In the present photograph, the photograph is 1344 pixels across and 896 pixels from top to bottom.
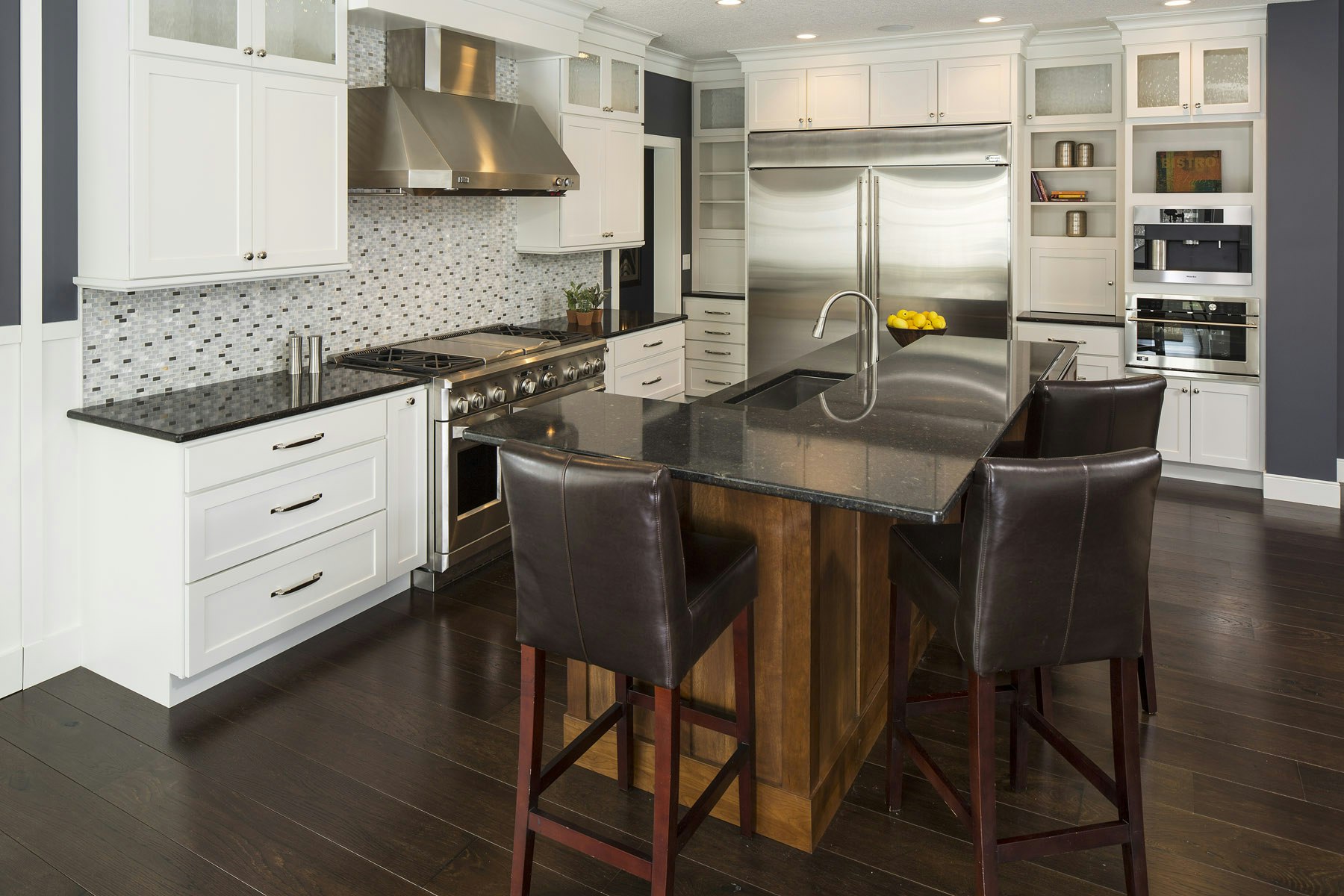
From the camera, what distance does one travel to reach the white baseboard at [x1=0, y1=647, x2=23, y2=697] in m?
3.04

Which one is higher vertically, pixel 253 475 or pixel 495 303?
pixel 495 303

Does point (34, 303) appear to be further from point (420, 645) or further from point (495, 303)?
point (495, 303)

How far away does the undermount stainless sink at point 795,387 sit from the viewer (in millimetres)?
3510

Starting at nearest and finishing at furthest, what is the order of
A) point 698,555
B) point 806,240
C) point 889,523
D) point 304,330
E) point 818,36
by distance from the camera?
1. point 698,555
2. point 889,523
3. point 304,330
4. point 818,36
5. point 806,240

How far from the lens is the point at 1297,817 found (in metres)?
2.41

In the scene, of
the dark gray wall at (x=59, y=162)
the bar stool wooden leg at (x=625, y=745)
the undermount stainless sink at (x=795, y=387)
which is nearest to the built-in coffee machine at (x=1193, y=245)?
the undermount stainless sink at (x=795, y=387)

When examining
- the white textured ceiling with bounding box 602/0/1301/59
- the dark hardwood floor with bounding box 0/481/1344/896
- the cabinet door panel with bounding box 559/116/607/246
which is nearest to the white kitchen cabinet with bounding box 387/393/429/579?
the dark hardwood floor with bounding box 0/481/1344/896

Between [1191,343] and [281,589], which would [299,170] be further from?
[1191,343]

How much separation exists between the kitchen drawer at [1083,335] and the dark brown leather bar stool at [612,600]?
434cm

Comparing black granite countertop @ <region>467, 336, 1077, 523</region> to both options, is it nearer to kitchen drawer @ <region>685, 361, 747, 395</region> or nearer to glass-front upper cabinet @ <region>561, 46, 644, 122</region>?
glass-front upper cabinet @ <region>561, 46, 644, 122</region>

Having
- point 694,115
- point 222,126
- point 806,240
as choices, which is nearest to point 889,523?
point 222,126

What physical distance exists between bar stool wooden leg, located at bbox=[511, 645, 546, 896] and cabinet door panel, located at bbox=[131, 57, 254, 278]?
1.92m

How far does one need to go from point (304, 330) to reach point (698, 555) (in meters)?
2.57

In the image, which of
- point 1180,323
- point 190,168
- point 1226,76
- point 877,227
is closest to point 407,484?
point 190,168
